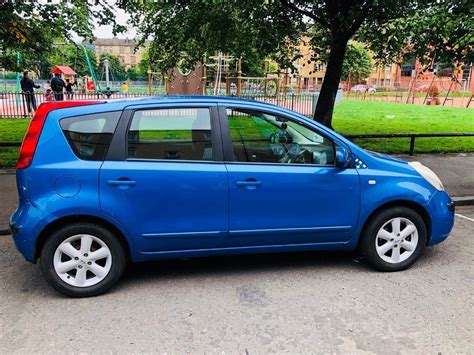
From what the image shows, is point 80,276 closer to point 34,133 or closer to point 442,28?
point 34,133

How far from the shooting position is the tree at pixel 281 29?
27.3 feet

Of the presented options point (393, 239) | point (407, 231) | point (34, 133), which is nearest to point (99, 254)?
point (34, 133)

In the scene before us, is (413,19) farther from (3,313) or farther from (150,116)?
(3,313)

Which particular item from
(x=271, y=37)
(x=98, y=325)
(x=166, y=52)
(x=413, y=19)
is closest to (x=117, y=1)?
(x=166, y=52)

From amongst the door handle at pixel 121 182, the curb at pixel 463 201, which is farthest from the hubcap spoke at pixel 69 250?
the curb at pixel 463 201

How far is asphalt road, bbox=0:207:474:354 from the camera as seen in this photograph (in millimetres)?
3213

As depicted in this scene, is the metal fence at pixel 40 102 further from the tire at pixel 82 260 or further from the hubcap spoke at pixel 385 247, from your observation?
the hubcap spoke at pixel 385 247

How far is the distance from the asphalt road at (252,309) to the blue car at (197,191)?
28cm

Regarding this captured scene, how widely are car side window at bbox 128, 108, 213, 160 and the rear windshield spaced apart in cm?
19

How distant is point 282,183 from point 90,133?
1.73m

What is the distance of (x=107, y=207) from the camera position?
149 inches

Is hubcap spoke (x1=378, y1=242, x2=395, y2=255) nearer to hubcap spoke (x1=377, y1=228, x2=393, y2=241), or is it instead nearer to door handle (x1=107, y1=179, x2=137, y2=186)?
hubcap spoke (x1=377, y1=228, x2=393, y2=241)

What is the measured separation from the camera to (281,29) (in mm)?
12016

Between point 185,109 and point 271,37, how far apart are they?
348 inches
